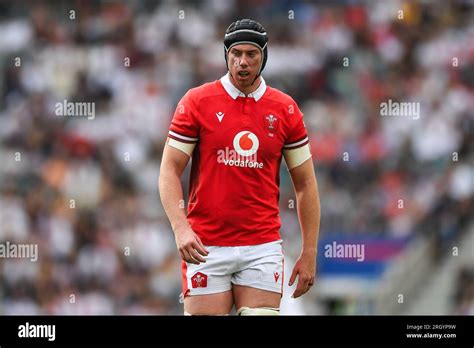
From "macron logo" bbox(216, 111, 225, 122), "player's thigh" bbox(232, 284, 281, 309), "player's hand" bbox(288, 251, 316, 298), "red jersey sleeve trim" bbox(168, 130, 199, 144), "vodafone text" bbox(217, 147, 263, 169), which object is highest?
"macron logo" bbox(216, 111, 225, 122)

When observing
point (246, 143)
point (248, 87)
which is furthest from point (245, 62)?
point (246, 143)

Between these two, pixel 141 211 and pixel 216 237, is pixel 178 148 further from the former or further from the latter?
pixel 141 211

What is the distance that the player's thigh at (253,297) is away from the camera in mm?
5867

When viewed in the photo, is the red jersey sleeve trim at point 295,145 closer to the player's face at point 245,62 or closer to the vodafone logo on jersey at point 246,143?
the vodafone logo on jersey at point 246,143

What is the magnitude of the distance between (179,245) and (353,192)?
6.93m

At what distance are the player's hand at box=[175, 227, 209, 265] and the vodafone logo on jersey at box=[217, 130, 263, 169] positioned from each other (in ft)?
1.44

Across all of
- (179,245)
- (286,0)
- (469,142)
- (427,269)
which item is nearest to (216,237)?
(179,245)

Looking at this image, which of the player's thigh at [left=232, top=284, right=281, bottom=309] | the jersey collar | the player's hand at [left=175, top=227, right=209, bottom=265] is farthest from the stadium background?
the player's hand at [left=175, top=227, right=209, bottom=265]

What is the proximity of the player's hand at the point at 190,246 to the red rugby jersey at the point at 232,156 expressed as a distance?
10.4 inches

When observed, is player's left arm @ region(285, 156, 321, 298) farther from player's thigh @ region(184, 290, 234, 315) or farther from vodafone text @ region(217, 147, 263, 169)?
player's thigh @ region(184, 290, 234, 315)

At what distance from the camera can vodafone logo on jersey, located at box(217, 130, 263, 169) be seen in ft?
19.2

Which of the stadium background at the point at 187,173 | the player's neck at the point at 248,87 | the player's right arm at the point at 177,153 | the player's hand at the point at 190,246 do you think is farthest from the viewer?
the stadium background at the point at 187,173

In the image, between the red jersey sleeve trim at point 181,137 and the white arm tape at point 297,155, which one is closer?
the red jersey sleeve trim at point 181,137
